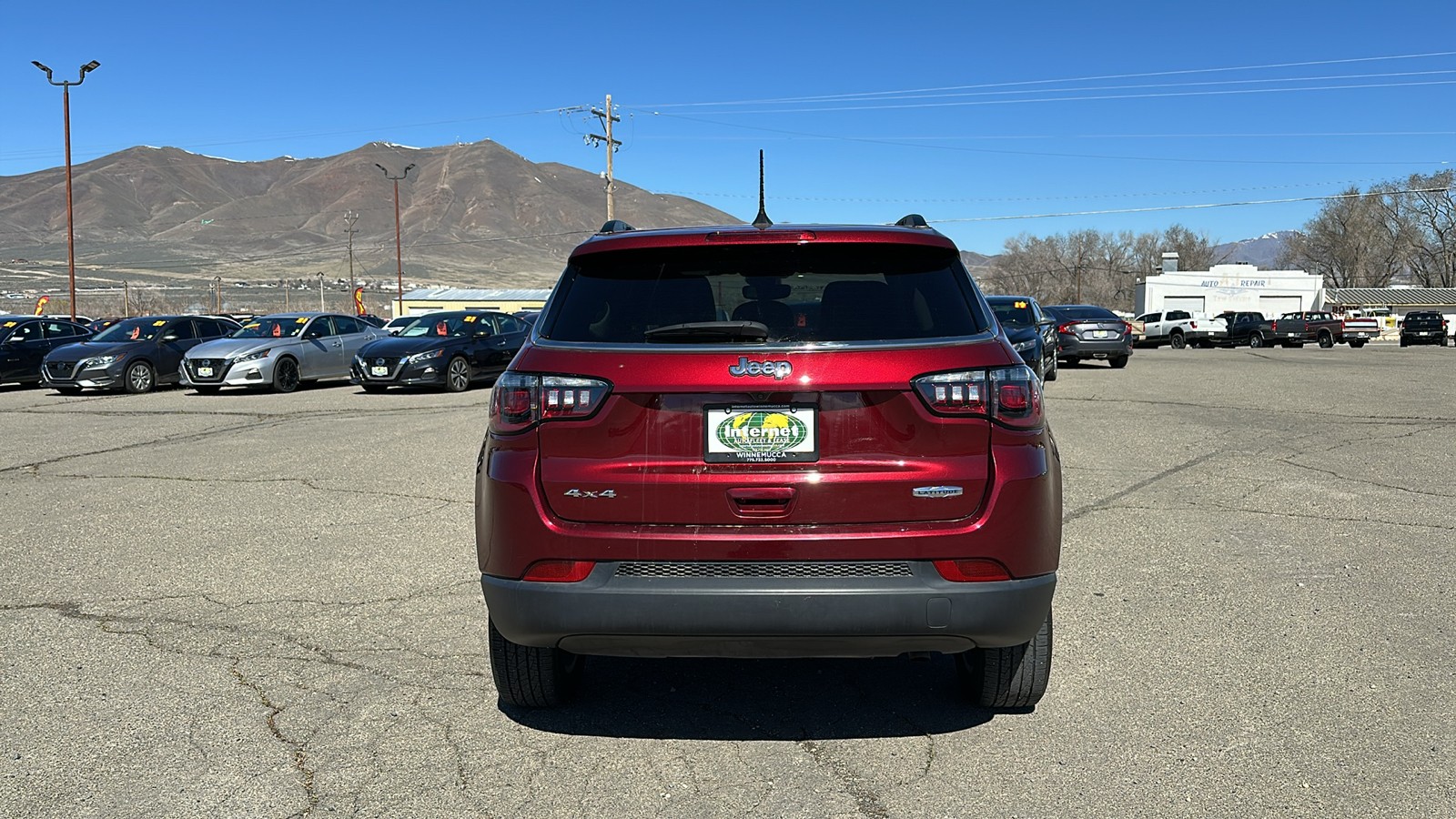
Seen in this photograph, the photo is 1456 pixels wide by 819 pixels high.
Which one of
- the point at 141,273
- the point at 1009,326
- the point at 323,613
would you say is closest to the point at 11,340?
the point at 1009,326

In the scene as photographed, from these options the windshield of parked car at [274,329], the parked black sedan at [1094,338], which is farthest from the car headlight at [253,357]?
Result: the parked black sedan at [1094,338]

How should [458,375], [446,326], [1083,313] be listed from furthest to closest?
[1083,313]
[446,326]
[458,375]

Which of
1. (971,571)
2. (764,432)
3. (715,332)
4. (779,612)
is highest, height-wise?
(715,332)

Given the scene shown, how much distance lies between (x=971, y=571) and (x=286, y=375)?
18634 mm

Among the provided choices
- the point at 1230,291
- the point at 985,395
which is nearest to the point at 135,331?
the point at 985,395

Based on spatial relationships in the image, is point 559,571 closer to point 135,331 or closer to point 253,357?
point 253,357

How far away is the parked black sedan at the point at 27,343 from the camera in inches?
868

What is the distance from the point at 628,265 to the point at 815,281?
25.2 inches

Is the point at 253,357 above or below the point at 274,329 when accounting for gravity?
below

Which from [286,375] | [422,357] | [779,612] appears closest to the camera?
[779,612]

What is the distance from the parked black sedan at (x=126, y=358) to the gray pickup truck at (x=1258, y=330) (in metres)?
36.1

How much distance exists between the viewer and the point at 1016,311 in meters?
20.9

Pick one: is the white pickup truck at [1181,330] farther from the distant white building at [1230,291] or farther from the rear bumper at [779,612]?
the rear bumper at [779,612]

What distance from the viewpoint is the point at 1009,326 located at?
58.6ft
